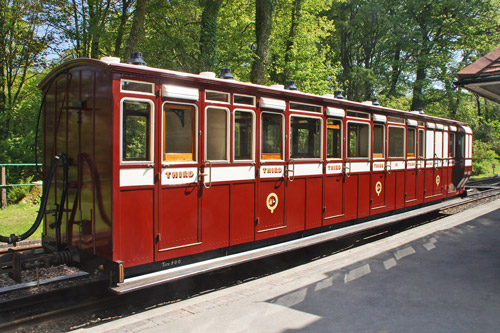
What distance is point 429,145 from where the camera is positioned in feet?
42.7

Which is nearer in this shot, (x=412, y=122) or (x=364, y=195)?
(x=364, y=195)

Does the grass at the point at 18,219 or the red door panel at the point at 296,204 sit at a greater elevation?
the red door panel at the point at 296,204

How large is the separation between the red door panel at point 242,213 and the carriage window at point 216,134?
24.1 inches

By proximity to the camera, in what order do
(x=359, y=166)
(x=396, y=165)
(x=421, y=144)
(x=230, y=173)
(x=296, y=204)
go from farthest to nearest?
(x=421, y=144) → (x=396, y=165) → (x=359, y=166) → (x=296, y=204) → (x=230, y=173)

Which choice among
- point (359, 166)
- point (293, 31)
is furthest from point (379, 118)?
point (293, 31)

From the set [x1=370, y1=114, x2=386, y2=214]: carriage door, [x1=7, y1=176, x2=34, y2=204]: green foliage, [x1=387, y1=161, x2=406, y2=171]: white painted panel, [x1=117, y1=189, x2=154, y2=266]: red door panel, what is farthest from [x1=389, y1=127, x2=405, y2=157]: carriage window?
[x1=7, y1=176, x2=34, y2=204]: green foliage

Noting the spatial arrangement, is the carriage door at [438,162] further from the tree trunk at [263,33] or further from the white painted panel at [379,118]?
the tree trunk at [263,33]

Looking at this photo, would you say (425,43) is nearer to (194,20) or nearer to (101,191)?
(194,20)

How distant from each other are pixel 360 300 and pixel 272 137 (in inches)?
124

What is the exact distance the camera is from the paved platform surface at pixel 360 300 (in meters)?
4.74

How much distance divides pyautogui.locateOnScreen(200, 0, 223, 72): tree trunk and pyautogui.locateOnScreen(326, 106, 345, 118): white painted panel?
8.75 meters

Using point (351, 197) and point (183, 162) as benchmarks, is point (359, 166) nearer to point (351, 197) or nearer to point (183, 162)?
point (351, 197)

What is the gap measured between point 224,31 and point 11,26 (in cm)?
984

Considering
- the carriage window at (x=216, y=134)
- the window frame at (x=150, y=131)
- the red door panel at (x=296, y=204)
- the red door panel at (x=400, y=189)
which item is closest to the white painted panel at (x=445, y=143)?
the red door panel at (x=400, y=189)
